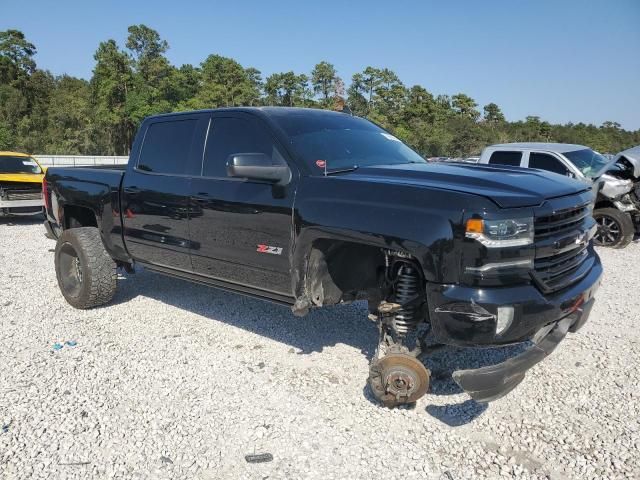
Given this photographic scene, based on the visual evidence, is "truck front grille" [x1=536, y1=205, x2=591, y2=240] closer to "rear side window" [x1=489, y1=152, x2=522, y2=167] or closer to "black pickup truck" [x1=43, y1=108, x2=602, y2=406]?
"black pickup truck" [x1=43, y1=108, x2=602, y2=406]

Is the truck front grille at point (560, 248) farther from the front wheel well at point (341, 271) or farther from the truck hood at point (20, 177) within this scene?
the truck hood at point (20, 177)

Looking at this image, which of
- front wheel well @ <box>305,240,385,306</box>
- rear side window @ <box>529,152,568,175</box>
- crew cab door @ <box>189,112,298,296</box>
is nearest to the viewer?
front wheel well @ <box>305,240,385,306</box>

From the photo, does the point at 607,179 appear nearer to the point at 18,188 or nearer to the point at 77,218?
the point at 77,218

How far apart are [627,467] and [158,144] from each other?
440cm

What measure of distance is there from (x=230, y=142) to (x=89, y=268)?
219cm

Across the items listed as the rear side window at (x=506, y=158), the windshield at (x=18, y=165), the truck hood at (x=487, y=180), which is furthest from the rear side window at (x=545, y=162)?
the windshield at (x=18, y=165)

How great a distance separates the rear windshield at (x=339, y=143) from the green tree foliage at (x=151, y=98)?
42615 mm

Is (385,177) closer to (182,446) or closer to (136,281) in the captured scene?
(182,446)

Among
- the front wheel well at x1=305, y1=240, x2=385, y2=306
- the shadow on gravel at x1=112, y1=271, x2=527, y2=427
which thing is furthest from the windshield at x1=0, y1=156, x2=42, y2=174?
the front wheel well at x1=305, y1=240, x2=385, y2=306

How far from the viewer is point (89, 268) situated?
16.4 feet

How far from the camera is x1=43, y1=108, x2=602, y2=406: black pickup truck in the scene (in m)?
2.69

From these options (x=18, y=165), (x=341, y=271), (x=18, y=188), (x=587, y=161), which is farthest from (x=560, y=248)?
(x=18, y=165)

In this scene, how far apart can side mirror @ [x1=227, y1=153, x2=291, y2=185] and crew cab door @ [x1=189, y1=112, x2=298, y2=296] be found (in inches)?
2.6

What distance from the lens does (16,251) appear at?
848cm
